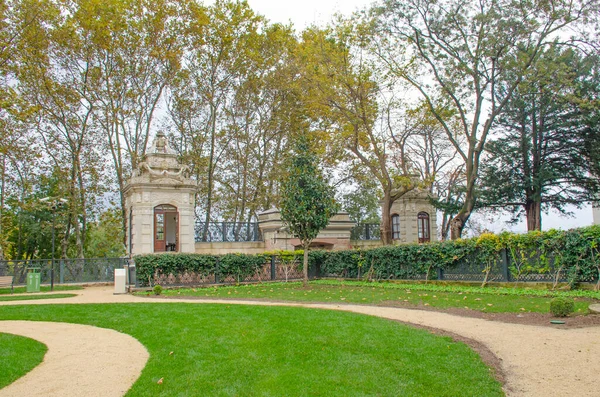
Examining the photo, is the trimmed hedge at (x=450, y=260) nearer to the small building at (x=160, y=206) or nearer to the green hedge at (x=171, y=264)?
the green hedge at (x=171, y=264)

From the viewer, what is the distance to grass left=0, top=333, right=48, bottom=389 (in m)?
5.77

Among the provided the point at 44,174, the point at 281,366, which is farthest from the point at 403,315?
the point at 44,174

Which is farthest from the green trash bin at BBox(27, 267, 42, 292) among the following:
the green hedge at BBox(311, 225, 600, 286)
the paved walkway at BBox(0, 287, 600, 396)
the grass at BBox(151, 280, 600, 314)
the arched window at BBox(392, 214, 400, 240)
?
the arched window at BBox(392, 214, 400, 240)

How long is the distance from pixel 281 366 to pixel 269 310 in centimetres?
459

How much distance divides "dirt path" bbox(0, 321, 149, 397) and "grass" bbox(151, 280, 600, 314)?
242 inches

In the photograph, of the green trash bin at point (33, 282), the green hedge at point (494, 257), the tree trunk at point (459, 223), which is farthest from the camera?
the tree trunk at point (459, 223)

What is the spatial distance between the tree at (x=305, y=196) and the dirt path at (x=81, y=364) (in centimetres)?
906

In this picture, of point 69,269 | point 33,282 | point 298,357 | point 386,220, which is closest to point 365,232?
point 386,220

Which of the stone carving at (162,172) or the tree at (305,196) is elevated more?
the stone carving at (162,172)

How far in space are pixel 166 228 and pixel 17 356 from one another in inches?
581

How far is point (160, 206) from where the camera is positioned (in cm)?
2070

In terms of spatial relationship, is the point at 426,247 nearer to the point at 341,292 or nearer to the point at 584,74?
the point at 341,292

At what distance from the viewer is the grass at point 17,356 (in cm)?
577

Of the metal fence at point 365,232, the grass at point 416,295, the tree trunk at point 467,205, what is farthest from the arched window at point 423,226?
the grass at point 416,295
